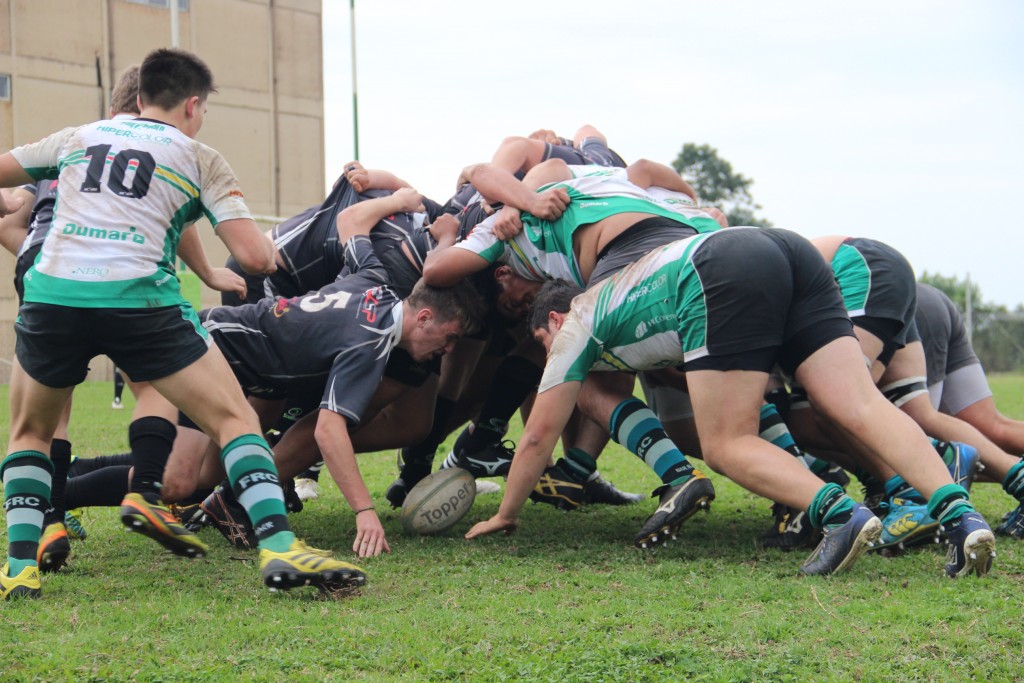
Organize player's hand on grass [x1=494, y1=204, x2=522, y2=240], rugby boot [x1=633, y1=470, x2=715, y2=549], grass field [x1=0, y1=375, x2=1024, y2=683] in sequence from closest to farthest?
1. grass field [x1=0, y1=375, x2=1024, y2=683]
2. rugby boot [x1=633, y1=470, x2=715, y2=549]
3. player's hand on grass [x1=494, y1=204, x2=522, y2=240]

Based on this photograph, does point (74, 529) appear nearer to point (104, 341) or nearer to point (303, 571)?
point (104, 341)

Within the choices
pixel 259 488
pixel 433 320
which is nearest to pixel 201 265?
pixel 433 320

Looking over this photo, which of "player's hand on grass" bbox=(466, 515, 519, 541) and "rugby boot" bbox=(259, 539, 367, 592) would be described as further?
"player's hand on grass" bbox=(466, 515, 519, 541)

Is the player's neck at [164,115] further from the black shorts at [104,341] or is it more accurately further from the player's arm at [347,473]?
the player's arm at [347,473]

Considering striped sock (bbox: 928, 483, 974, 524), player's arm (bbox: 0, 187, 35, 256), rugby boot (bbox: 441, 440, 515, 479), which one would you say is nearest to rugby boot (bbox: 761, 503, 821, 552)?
striped sock (bbox: 928, 483, 974, 524)

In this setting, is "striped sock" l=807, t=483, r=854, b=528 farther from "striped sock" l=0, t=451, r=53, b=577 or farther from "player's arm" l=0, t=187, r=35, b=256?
"player's arm" l=0, t=187, r=35, b=256

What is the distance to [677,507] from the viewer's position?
4.38 meters

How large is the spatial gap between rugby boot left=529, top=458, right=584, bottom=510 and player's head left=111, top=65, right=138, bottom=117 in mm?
2770

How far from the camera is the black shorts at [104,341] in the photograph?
3.58 m

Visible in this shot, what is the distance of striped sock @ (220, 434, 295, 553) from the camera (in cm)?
356

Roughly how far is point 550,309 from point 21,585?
2.53 meters

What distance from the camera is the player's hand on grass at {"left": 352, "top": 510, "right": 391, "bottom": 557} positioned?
14.5ft

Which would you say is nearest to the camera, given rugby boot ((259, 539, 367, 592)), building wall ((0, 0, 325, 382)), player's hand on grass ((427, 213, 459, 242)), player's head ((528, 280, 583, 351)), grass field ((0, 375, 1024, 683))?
grass field ((0, 375, 1024, 683))

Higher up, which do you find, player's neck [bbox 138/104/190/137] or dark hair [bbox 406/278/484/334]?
player's neck [bbox 138/104/190/137]
